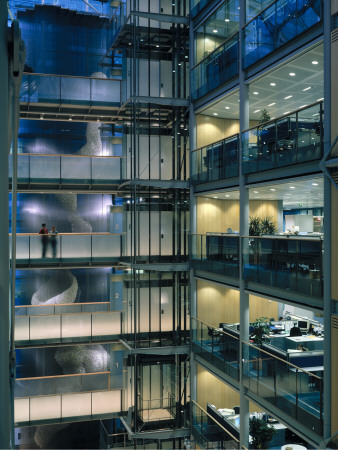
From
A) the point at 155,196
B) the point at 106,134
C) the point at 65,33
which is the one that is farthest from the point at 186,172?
the point at 65,33

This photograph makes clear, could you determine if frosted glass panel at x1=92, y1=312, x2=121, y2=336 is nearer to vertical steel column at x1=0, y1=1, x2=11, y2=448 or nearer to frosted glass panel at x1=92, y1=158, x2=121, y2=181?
frosted glass panel at x1=92, y1=158, x2=121, y2=181

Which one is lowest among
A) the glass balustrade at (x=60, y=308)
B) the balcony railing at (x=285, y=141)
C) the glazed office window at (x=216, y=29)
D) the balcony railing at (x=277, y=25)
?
the glass balustrade at (x=60, y=308)

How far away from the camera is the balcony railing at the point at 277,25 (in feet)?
32.5

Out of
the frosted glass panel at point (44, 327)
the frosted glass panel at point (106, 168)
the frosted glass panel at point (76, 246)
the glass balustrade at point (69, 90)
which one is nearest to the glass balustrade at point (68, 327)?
the frosted glass panel at point (44, 327)

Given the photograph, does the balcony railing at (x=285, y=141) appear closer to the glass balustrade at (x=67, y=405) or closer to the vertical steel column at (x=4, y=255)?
the vertical steel column at (x=4, y=255)

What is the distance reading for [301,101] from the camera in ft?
49.0

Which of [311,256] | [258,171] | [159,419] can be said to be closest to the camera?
[311,256]

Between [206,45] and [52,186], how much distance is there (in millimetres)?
6895

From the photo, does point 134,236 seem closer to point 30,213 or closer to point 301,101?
point 30,213

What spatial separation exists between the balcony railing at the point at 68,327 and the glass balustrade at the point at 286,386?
6.41 metres

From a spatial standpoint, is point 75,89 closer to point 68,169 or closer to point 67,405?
point 68,169

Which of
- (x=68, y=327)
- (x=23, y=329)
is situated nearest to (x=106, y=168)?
(x=68, y=327)

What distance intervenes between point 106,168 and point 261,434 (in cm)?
995

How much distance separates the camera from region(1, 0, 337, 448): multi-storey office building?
13.4 meters
